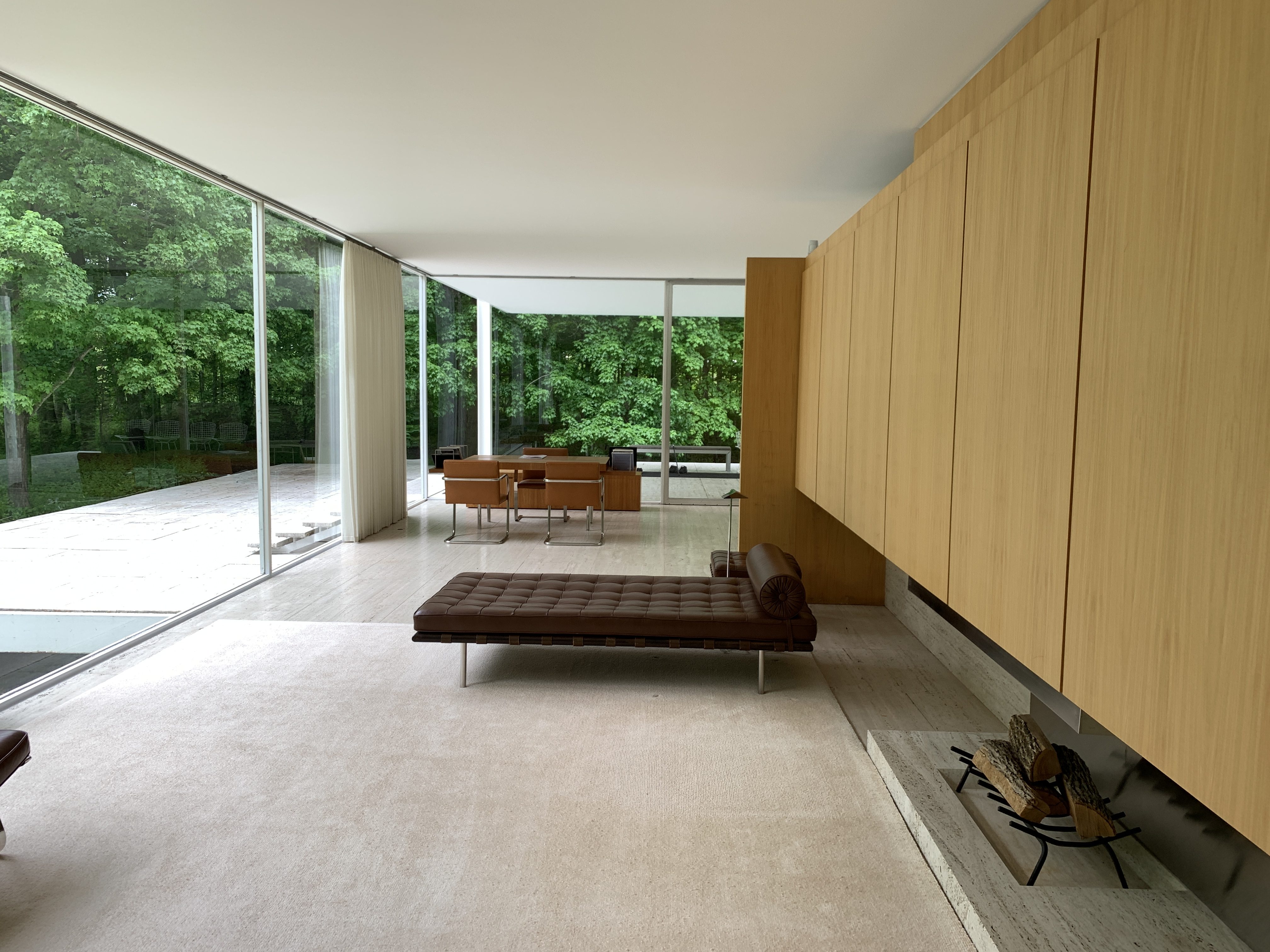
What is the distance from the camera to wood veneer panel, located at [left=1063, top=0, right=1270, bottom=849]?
4.70 feet

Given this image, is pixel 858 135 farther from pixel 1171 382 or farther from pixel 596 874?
pixel 596 874

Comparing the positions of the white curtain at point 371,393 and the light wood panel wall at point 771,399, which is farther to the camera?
the white curtain at point 371,393

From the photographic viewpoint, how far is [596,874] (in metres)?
2.71

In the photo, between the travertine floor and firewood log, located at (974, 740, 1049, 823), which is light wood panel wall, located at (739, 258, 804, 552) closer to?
firewood log, located at (974, 740, 1049, 823)

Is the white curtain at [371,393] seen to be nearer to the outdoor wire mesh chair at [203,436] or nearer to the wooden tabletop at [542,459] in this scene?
the wooden tabletop at [542,459]

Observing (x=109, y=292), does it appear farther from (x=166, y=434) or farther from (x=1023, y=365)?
(x=1023, y=365)

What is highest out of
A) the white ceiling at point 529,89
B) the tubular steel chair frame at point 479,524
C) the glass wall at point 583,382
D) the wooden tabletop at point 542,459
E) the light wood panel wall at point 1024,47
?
the white ceiling at point 529,89

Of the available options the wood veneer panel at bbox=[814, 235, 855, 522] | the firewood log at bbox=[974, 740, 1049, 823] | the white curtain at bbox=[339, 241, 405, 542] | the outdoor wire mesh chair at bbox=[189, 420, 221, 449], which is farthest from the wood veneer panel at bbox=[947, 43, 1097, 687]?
the white curtain at bbox=[339, 241, 405, 542]

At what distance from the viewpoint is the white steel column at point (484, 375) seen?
1198cm

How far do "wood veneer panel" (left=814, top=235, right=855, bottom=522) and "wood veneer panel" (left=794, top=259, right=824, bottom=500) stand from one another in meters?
0.09

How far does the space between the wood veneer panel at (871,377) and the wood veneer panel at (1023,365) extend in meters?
1.00

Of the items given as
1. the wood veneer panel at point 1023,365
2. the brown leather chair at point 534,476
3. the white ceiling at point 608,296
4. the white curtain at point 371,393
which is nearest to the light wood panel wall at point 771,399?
the brown leather chair at point 534,476

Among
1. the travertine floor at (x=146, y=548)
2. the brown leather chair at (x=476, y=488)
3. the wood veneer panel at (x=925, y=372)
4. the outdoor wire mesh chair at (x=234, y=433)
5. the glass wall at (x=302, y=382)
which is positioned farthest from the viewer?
the brown leather chair at (x=476, y=488)

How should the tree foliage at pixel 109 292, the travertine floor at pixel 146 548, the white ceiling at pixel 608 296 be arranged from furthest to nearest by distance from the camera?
1. the white ceiling at pixel 608 296
2. the travertine floor at pixel 146 548
3. the tree foliage at pixel 109 292
